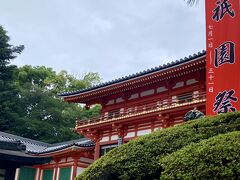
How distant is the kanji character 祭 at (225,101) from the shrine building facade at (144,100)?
Result: 4.84m

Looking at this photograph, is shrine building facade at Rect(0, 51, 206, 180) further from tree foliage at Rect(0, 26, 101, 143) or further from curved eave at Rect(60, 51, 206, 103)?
tree foliage at Rect(0, 26, 101, 143)

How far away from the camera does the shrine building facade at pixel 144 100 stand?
18359 mm

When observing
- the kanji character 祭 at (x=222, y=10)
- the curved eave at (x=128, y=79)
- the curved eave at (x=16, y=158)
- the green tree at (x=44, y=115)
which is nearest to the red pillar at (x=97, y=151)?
the curved eave at (x=128, y=79)

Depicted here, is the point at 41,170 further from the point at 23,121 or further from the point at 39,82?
the point at 39,82

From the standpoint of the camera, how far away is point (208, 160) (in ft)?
19.9

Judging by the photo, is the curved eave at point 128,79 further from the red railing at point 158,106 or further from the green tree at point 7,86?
the green tree at point 7,86

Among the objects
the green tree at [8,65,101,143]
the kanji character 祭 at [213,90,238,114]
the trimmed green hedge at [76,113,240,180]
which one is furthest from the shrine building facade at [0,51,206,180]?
the green tree at [8,65,101,143]

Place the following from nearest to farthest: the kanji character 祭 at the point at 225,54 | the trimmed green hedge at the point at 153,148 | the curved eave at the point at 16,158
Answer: the trimmed green hedge at the point at 153,148, the kanji character 祭 at the point at 225,54, the curved eave at the point at 16,158

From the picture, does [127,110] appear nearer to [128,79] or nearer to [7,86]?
[128,79]

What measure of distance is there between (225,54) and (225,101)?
162 centimetres

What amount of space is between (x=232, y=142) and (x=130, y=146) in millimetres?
2374

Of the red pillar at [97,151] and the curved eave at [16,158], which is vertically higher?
the red pillar at [97,151]

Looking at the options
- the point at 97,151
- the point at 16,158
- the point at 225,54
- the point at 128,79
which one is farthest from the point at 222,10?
the point at 97,151

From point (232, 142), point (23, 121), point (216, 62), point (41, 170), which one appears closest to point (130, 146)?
point (232, 142)
